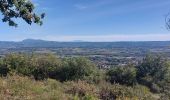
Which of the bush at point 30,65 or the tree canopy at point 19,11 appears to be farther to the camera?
the bush at point 30,65

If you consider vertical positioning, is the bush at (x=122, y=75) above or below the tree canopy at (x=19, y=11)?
below

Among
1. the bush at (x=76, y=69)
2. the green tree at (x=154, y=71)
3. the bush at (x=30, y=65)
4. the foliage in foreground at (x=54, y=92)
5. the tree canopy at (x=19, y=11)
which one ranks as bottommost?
the green tree at (x=154, y=71)

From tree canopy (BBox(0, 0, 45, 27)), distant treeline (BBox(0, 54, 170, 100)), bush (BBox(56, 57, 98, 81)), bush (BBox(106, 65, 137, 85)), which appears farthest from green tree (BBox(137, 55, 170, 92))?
tree canopy (BBox(0, 0, 45, 27))

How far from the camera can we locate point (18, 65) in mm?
47000

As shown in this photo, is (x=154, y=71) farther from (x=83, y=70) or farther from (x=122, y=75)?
(x=83, y=70)

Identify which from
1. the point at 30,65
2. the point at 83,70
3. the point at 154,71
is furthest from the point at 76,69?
the point at 154,71

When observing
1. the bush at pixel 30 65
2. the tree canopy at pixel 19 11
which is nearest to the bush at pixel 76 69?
the bush at pixel 30 65

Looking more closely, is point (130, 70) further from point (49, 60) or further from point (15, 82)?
point (15, 82)

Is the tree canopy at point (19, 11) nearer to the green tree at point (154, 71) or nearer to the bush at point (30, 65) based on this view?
the bush at point (30, 65)

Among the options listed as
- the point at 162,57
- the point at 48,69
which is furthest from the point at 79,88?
the point at 162,57

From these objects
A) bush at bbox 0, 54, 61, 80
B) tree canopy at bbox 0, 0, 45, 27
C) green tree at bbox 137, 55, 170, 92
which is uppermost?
tree canopy at bbox 0, 0, 45, 27

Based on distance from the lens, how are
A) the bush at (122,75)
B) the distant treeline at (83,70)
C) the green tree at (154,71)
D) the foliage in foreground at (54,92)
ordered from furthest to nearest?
1. the green tree at (154,71)
2. the bush at (122,75)
3. the distant treeline at (83,70)
4. the foliage in foreground at (54,92)

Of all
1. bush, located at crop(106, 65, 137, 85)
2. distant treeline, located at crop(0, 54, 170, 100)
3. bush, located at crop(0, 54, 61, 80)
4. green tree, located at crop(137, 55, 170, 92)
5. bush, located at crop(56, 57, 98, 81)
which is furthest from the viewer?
green tree, located at crop(137, 55, 170, 92)

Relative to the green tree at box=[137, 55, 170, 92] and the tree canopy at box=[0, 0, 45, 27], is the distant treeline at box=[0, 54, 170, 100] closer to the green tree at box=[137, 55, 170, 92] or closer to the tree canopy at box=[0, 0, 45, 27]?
the green tree at box=[137, 55, 170, 92]
